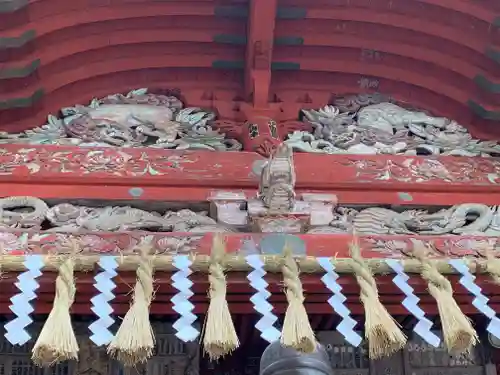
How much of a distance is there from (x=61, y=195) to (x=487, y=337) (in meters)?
2.35

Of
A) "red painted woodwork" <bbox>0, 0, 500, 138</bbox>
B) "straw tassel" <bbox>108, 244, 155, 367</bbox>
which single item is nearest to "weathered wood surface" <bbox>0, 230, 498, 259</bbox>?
"straw tassel" <bbox>108, 244, 155, 367</bbox>

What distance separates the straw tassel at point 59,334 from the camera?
269 cm

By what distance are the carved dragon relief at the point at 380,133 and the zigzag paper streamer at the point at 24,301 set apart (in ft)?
6.45

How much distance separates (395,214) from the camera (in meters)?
4.15

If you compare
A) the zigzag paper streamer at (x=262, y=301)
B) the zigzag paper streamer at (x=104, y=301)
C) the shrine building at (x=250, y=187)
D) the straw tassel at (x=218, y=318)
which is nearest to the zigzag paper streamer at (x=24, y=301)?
the shrine building at (x=250, y=187)

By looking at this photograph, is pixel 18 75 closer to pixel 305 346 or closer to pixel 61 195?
pixel 61 195

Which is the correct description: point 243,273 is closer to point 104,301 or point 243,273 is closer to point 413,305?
point 104,301

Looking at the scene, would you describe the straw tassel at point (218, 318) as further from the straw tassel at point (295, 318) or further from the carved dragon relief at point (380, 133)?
the carved dragon relief at point (380, 133)

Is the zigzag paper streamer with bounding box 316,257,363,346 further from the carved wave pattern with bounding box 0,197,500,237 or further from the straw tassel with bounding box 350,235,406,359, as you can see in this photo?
the carved wave pattern with bounding box 0,197,500,237

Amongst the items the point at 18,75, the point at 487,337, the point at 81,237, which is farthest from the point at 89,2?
the point at 487,337

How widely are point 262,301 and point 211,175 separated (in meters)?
1.36

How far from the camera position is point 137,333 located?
2783mm

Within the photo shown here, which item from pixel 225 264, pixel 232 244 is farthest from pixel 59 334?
pixel 232 244

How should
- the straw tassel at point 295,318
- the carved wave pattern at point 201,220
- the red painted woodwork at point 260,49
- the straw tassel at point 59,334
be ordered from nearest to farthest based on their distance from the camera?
the straw tassel at point 59,334 → the straw tassel at point 295,318 → the carved wave pattern at point 201,220 → the red painted woodwork at point 260,49
